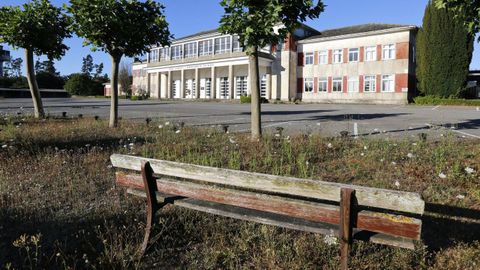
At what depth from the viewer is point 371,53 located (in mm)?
38094

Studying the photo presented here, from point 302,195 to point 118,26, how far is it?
830cm

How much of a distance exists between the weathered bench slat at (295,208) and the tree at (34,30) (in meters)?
10.1

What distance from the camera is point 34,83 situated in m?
13.4

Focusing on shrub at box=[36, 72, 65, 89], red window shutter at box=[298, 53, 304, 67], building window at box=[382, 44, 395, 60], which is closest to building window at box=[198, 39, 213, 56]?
red window shutter at box=[298, 53, 304, 67]

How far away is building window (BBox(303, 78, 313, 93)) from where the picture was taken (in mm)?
43031

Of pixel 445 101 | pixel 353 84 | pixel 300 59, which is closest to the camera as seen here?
pixel 445 101

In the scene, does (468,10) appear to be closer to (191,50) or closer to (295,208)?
(295,208)

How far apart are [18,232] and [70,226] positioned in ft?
1.55

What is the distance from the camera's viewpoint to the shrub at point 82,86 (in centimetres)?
7175

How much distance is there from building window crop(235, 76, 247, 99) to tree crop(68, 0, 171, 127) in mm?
36391

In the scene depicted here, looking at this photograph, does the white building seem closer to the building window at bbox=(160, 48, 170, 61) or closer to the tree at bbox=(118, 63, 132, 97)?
the building window at bbox=(160, 48, 170, 61)

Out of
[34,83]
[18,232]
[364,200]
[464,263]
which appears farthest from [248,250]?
[34,83]

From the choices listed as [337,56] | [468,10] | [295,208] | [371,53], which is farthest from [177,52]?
[295,208]

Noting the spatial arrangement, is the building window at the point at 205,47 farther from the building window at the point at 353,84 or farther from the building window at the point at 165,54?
the building window at the point at 353,84
